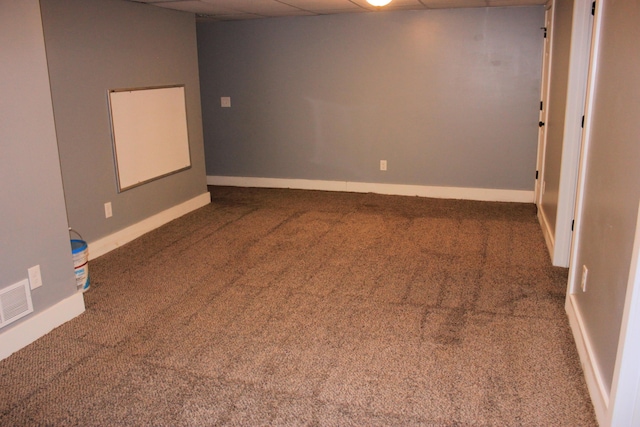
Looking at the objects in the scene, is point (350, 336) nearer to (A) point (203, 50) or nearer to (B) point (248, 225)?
(B) point (248, 225)

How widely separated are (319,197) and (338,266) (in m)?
2.37

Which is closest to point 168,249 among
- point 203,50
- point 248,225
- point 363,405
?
point 248,225

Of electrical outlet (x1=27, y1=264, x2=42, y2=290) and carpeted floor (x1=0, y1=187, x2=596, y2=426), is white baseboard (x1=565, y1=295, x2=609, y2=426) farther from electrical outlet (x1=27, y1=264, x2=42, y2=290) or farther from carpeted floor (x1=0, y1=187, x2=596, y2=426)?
electrical outlet (x1=27, y1=264, x2=42, y2=290)

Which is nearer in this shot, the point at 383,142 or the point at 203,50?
the point at 383,142

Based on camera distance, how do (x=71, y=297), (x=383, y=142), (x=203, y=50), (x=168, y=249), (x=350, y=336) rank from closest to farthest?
(x=350, y=336), (x=71, y=297), (x=168, y=249), (x=383, y=142), (x=203, y=50)

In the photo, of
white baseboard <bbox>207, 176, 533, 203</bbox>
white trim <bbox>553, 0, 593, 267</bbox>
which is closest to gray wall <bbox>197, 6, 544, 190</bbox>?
white baseboard <bbox>207, 176, 533, 203</bbox>

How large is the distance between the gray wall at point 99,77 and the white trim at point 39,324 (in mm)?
1063

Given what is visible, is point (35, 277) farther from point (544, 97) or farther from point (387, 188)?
point (544, 97)

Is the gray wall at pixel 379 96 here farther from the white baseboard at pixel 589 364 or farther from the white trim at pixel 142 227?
the white baseboard at pixel 589 364

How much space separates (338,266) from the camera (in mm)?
4031

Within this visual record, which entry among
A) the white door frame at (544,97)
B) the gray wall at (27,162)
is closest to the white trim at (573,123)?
the white door frame at (544,97)

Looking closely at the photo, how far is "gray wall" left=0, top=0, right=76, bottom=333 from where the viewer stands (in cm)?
273

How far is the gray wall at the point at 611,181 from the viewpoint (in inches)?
82.9

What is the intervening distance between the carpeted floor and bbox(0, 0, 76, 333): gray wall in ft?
1.40
